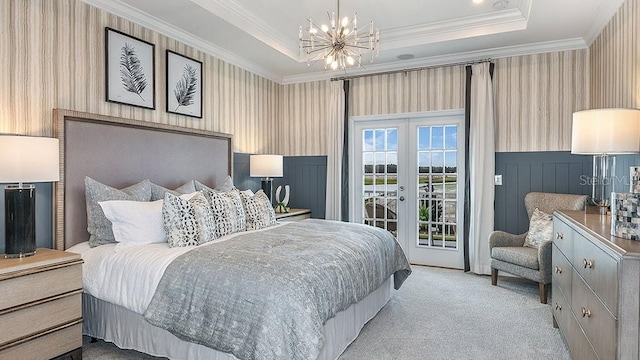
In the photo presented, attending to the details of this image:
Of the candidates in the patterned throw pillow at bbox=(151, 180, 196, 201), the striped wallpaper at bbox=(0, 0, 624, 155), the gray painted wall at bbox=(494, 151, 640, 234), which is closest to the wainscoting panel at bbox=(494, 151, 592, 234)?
the gray painted wall at bbox=(494, 151, 640, 234)

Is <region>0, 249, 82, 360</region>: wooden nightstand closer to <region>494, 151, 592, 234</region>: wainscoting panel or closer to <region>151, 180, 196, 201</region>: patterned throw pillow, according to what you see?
<region>151, 180, 196, 201</region>: patterned throw pillow

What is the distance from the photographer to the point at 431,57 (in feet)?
15.9

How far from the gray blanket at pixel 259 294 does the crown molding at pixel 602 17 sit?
10.1 feet

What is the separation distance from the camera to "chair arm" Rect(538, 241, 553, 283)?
355cm

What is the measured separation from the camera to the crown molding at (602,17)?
3188 millimetres

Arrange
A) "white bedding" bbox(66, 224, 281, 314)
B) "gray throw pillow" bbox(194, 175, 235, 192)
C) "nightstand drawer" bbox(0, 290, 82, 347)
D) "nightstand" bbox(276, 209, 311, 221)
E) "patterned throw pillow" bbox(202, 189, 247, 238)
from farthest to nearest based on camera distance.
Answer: "nightstand" bbox(276, 209, 311, 221) → "gray throw pillow" bbox(194, 175, 235, 192) → "patterned throw pillow" bbox(202, 189, 247, 238) → "white bedding" bbox(66, 224, 281, 314) → "nightstand drawer" bbox(0, 290, 82, 347)

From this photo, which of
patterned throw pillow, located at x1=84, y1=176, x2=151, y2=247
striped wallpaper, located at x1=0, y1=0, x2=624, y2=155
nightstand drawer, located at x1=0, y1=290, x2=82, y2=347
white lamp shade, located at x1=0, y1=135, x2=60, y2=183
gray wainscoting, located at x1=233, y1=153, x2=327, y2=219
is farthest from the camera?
gray wainscoting, located at x1=233, y1=153, x2=327, y2=219

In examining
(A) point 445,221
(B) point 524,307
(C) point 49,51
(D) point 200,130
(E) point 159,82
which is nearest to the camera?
(C) point 49,51

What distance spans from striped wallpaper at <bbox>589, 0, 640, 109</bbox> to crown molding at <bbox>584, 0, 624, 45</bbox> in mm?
44

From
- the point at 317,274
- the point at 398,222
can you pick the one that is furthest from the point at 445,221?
the point at 317,274

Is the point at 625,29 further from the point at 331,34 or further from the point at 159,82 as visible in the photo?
the point at 159,82

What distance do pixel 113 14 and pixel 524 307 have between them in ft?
15.3

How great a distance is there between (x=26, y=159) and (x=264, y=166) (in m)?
2.77

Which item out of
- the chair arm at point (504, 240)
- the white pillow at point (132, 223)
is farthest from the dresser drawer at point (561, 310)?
the white pillow at point (132, 223)
